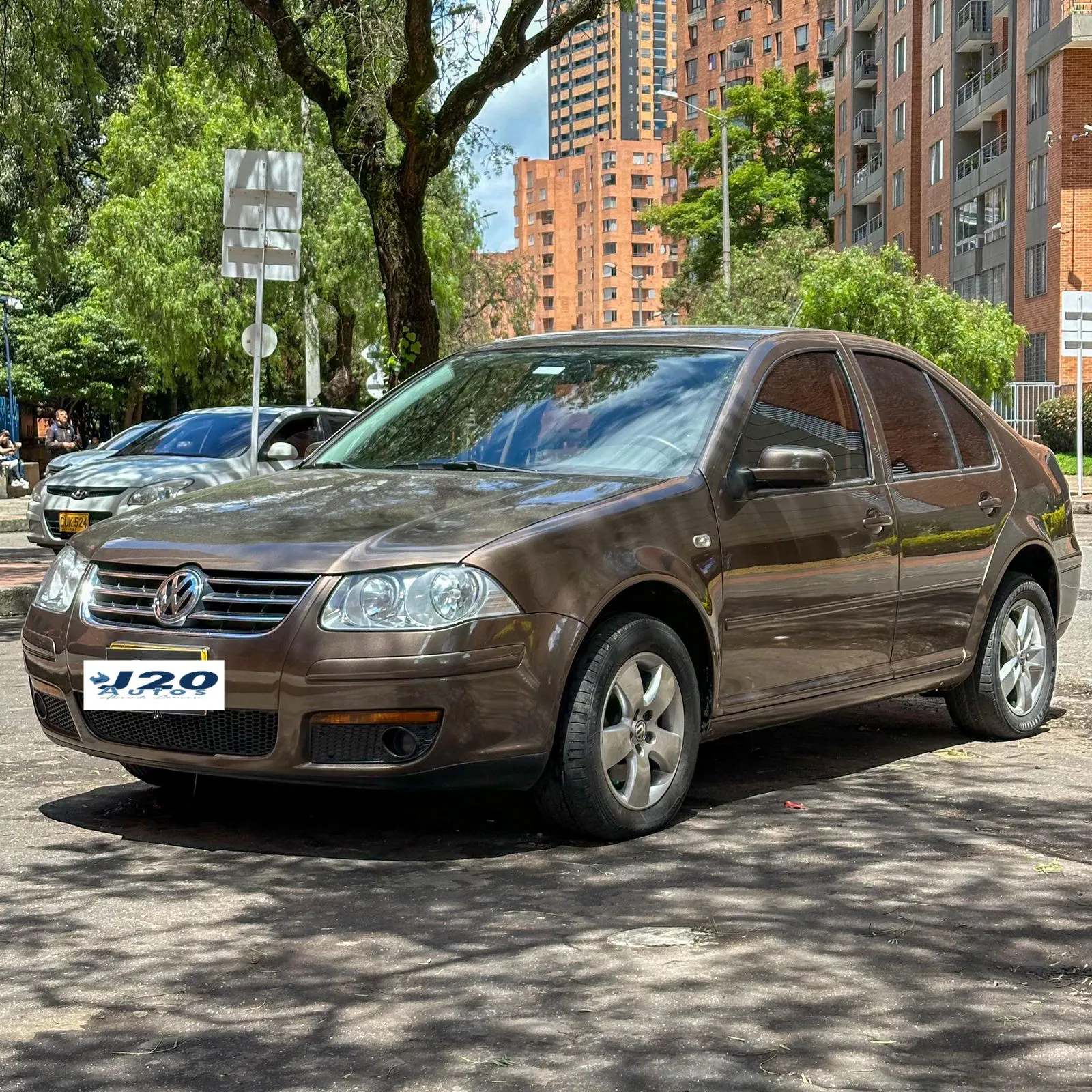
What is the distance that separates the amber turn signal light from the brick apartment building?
46.3 meters

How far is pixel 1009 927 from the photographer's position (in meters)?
4.77

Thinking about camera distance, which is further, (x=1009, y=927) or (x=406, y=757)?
(x=406, y=757)

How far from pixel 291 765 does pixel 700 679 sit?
4.74 feet

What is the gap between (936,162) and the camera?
220ft

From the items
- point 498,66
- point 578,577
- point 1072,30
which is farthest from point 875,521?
point 1072,30

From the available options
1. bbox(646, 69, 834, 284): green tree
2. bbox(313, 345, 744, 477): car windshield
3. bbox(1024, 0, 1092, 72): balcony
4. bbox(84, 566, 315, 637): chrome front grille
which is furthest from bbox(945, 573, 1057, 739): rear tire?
bbox(646, 69, 834, 284): green tree

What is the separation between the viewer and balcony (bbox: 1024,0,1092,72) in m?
48.2

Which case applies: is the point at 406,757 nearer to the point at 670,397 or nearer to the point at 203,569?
the point at 203,569

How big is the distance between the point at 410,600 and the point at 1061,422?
133ft

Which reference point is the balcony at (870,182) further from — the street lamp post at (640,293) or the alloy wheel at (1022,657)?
the street lamp post at (640,293)

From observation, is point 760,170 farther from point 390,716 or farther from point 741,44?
point 390,716

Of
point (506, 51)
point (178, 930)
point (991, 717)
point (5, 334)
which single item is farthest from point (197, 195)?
point (178, 930)

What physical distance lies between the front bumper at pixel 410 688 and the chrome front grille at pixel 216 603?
4 cm

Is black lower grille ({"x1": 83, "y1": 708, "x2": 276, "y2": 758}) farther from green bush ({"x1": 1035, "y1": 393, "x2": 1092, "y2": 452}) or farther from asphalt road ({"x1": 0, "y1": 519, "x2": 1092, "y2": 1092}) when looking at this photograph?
green bush ({"x1": 1035, "y1": 393, "x2": 1092, "y2": 452})
